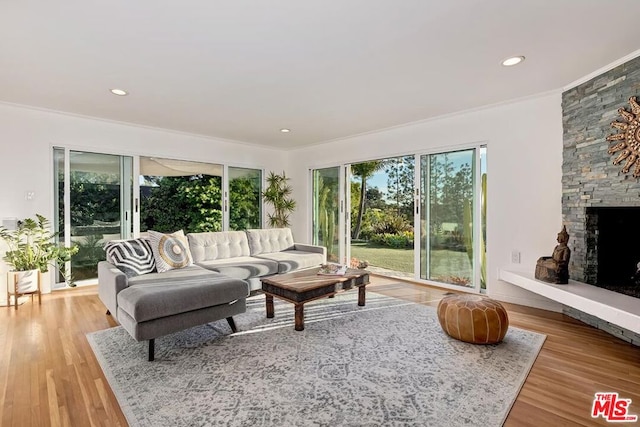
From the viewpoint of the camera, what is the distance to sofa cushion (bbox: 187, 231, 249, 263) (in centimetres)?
426

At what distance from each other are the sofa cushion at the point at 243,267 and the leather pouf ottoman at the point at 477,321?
2.36 metres

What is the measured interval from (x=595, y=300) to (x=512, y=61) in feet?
7.18

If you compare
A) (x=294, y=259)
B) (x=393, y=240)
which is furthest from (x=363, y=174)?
(x=294, y=259)

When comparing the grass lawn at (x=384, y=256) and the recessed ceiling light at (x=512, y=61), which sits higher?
the recessed ceiling light at (x=512, y=61)

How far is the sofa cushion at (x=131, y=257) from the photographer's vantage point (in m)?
3.18

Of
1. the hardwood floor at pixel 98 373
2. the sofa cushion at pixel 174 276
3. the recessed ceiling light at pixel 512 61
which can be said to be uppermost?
the recessed ceiling light at pixel 512 61

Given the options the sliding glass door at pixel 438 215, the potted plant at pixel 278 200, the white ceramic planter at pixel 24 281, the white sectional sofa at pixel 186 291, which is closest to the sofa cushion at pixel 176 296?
the white sectional sofa at pixel 186 291

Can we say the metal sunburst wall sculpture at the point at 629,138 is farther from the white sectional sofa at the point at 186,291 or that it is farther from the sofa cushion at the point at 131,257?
the sofa cushion at the point at 131,257

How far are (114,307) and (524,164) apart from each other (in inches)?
184

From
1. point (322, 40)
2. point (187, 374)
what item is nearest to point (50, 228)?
point (187, 374)

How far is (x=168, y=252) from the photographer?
3.59 meters

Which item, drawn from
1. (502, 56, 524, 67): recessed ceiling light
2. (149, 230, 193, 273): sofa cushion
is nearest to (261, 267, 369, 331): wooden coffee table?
(149, 230, 193, 273): sofa cushion

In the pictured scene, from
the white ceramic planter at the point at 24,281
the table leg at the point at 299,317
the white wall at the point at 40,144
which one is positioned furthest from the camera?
the white wall at the point at 40,144

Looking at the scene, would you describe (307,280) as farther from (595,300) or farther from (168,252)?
(595,300)
